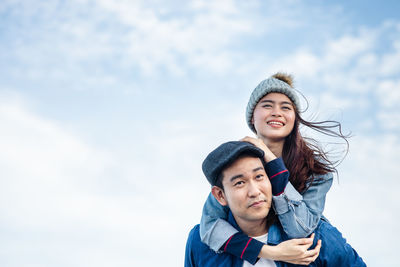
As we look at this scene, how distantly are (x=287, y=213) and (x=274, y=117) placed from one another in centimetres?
119

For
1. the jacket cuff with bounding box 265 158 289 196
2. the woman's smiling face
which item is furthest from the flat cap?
the woman's smiling face

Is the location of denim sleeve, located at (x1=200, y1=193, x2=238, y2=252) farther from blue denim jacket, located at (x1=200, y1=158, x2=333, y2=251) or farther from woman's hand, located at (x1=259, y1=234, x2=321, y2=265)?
woman's hand, located at (x1=259, y1=234, x2=321, y2=265)

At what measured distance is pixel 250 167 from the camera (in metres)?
3.95

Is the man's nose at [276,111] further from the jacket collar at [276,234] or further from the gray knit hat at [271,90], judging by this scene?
the jacket collar at [276,234]

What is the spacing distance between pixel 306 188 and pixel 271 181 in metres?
0.50

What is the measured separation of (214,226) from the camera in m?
4.23

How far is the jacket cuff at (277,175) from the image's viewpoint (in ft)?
13.1

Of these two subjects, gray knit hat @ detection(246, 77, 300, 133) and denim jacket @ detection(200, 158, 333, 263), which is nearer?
denim jacket @ detection(200, 158, 333, 263)

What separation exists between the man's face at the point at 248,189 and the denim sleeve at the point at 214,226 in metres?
0.21

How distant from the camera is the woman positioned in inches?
155

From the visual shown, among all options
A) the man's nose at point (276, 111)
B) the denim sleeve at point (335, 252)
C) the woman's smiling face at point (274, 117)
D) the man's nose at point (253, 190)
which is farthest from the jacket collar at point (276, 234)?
the man's nose at point (276, 111)

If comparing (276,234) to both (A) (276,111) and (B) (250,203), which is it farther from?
(A) (276,111)

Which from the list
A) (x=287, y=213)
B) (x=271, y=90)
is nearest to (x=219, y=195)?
(x=287, y=213)

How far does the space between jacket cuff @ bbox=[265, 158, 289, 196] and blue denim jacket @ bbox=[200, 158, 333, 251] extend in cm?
4
